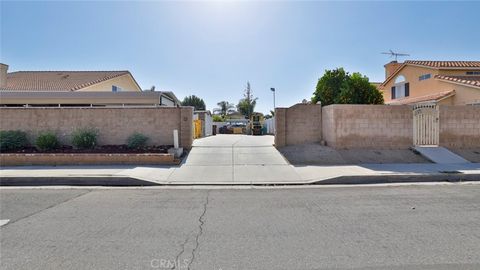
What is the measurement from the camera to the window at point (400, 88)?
27078 millimetres

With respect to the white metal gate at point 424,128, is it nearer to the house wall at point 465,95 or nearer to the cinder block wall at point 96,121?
the house wall at point 465,95

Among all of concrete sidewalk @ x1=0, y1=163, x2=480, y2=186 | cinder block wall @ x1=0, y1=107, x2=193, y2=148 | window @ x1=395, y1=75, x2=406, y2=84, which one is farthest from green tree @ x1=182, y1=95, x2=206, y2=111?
concrete sidewalk @ x1=0, y1=163, x2=480, y2=186

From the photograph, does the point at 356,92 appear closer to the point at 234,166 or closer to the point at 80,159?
the point at 234,166

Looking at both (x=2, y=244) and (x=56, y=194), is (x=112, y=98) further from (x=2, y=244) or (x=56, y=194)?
(x=2, y=244)

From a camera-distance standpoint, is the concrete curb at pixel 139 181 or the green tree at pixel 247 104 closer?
the concrete curb at pixel 139 181

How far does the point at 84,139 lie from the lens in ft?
43.5

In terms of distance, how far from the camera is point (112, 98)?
19.6 m

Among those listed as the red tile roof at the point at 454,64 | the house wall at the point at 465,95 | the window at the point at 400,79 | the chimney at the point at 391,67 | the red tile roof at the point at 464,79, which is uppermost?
the chimney at the point at 391,67

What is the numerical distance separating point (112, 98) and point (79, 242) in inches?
656

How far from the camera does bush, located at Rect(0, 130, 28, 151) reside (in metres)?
13.0

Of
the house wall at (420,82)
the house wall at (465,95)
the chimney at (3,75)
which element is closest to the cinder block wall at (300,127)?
the house wall at (465,95)

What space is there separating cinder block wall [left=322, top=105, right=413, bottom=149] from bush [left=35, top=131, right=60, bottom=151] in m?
11.7

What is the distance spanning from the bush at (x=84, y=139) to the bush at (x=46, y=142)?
30.9 inches

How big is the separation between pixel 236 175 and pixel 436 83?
19.6 metres
